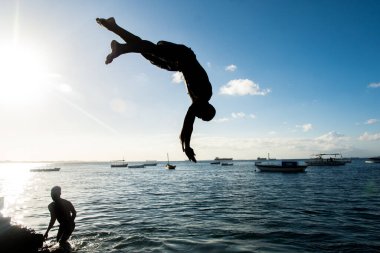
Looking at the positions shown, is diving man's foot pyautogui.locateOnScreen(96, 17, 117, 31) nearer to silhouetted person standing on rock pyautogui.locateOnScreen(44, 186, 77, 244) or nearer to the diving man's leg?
the diving man's leg

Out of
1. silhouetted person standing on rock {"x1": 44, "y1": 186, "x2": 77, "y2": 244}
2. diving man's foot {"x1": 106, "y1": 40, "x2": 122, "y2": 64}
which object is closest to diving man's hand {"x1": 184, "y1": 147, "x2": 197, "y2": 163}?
diving man's foot {"x1": 106, "y1": 40, "x2": 122, "y2": 64}

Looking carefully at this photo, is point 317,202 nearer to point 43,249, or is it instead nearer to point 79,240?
point 79,240

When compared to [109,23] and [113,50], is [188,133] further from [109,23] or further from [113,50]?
[109,23]

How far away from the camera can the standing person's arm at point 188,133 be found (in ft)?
9.57

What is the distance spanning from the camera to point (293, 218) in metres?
18.0

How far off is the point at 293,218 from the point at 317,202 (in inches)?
342

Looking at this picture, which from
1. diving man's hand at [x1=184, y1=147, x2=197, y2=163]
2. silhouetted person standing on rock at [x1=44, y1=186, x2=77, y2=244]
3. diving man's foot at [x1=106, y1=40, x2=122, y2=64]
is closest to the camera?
diving man's foot at [x1=106, y1=40, x2=122, y2=64]

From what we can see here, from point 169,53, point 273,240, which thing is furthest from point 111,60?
point 273,240

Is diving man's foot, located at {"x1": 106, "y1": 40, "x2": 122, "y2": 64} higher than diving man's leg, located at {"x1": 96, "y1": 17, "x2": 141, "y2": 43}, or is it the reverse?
diving man's leg, located at {"x1": 96, "y1": 17, "x2": 141, "y2": 43}

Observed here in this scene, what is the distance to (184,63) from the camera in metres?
2.85

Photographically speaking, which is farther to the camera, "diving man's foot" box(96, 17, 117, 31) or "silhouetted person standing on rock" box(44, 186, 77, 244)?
"silhouetted person standing on rock" box(44, 186, 77, 244)

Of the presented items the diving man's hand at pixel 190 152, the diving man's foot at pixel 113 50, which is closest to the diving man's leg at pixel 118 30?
the diving man's foot at pixel 113 50

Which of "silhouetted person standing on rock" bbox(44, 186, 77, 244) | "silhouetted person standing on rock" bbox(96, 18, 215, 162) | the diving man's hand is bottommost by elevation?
"silhouetted person standing on rock" bbox(44, 186, 77, 244)

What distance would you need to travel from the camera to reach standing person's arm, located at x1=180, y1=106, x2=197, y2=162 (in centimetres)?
292
